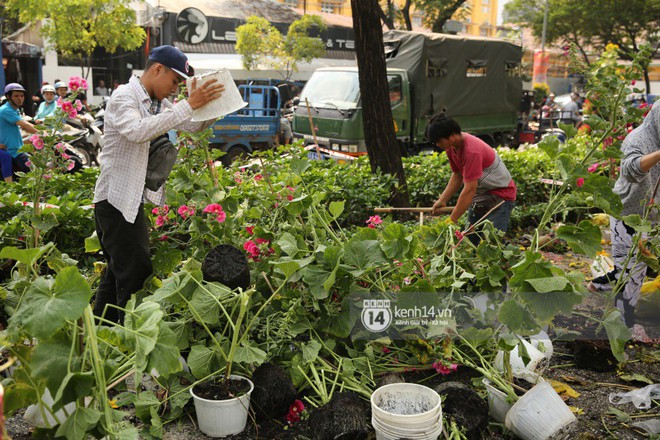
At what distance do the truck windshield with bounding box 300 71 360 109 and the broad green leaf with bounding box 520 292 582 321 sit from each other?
8450 mm

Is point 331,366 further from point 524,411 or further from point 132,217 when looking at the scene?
point 132,217

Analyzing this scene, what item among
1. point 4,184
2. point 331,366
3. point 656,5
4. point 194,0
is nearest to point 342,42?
point 194,0

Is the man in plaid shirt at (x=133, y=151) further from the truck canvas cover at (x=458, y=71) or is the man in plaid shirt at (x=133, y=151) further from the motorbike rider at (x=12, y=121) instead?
the truck canvas cover at (x=458, y=71)

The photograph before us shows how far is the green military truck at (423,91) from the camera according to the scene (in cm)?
1130

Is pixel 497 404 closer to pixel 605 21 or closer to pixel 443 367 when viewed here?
pixel 443 367

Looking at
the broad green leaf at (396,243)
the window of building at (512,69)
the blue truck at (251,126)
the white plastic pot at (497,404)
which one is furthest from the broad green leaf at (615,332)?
the window of building at (512,69)

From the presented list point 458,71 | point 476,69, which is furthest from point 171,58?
point 476,69

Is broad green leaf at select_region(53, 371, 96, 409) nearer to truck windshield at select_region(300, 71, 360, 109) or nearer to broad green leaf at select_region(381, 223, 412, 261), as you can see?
broad green leaf at select_region(381, 223, 412, 261)

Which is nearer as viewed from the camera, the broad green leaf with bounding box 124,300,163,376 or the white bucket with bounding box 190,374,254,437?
the broad green leaf with bounding box 124,300,163,376

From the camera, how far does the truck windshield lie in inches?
448

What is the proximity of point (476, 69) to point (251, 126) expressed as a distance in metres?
5.43

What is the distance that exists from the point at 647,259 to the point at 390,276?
4.83 feet

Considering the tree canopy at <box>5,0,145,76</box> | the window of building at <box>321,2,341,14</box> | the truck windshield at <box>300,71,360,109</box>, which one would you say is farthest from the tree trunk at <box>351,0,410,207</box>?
the window of building at <box>321,2,341,14</box>

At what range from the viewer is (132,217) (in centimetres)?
345
